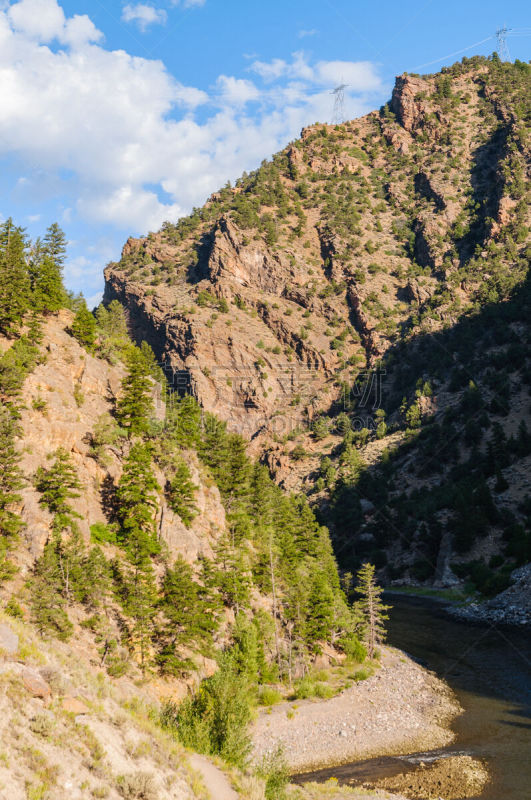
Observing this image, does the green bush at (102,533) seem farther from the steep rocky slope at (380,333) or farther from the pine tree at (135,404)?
the steep rocky slope at (380,333)

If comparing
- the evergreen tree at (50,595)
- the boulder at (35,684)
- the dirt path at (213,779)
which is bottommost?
the dirt path at (213,779)

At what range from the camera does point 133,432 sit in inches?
1695

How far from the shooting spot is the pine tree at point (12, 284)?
42312 millimetres

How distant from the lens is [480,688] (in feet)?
125

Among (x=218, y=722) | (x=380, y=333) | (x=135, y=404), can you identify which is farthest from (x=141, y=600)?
(x=380, y=333)

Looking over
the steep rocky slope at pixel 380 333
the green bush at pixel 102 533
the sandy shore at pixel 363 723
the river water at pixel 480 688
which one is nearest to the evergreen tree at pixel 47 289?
the green bush at pixel 102 533

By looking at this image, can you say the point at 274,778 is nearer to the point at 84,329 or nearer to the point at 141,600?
the point at 141,600

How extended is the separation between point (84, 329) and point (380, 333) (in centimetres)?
12882

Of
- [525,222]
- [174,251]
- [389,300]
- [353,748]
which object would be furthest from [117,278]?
[353,748]

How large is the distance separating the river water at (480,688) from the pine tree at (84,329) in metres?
41.5

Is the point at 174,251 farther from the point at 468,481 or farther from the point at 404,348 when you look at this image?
the point at 468,481

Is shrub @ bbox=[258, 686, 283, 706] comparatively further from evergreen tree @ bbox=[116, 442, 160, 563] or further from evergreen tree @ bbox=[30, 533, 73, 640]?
evergreen tree @ bbox=[30, 533, 73, 640]

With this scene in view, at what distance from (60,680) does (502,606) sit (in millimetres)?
63488

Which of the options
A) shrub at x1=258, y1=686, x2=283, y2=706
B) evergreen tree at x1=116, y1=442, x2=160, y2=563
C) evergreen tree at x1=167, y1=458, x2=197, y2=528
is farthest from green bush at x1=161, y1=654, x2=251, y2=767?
evergreen tree at x1=167, y1=458, x2=197, y2=528
